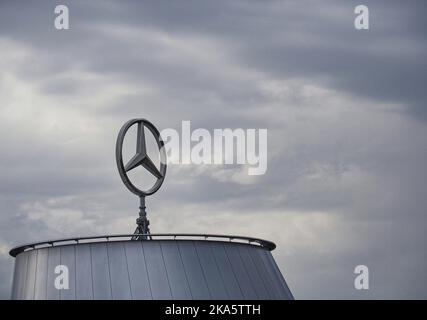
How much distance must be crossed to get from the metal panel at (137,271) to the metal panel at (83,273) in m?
2.24

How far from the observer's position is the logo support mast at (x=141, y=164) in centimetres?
5491

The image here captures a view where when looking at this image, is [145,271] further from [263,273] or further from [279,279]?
[279,279]

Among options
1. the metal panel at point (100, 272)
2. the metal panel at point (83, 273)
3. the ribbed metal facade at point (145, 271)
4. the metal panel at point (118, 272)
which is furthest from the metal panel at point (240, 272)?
the metal panel at point (83, 273)

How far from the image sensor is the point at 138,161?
5562cm

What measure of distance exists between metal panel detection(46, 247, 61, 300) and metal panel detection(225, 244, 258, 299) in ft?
32.5

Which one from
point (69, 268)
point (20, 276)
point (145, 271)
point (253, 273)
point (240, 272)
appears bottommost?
point (145, 271)

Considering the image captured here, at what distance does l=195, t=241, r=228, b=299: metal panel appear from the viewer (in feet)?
177

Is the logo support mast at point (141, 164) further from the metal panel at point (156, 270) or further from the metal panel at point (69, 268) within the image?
the metal panel at point (69, 268)

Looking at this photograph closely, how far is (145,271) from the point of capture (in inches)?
2094

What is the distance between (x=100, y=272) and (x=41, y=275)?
4.23m

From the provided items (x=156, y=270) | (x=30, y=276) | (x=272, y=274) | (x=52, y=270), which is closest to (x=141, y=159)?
(x=156, y=270)
